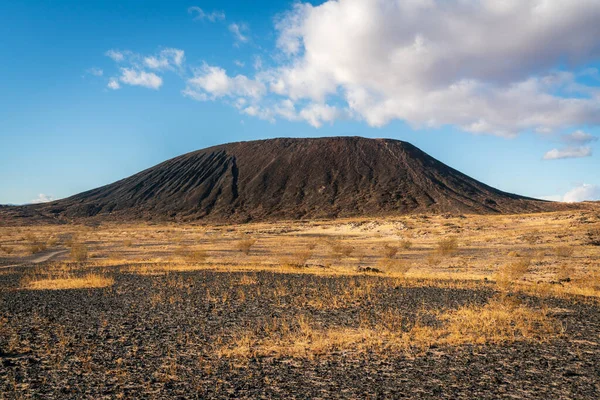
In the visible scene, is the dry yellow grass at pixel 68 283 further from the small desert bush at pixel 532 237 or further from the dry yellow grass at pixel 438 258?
the small desert bush at pixel 532 237

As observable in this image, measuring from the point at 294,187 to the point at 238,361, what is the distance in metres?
133

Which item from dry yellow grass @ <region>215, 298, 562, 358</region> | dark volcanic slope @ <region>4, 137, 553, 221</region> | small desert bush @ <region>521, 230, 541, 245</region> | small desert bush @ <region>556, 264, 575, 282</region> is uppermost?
dark volcanic slope @ <region>4, 137, 553, 221</region>

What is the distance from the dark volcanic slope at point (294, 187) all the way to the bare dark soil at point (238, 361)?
10353 centimetres

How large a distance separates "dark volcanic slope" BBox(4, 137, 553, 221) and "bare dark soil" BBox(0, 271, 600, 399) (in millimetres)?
103532

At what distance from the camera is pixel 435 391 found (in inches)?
298

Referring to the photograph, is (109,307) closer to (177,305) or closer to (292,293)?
(177,305)

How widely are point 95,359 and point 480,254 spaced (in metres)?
33.0

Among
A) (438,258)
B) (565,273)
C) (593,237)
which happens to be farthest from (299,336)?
(593,237)

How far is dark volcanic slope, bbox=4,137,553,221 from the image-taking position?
Result: 124812 millimetres

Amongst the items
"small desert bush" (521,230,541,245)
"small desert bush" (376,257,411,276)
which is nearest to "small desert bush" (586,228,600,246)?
"small desert bush" (521,230,541,245)

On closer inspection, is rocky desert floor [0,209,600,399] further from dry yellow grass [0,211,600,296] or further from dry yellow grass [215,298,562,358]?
dry yellow grass [0,211,600,296]

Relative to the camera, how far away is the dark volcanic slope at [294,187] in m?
125

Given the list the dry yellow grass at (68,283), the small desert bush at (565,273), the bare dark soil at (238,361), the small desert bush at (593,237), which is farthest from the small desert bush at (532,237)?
the dry yellow grass at (68,283)

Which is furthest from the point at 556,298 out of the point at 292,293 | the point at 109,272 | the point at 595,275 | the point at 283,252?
the point at 283,252
